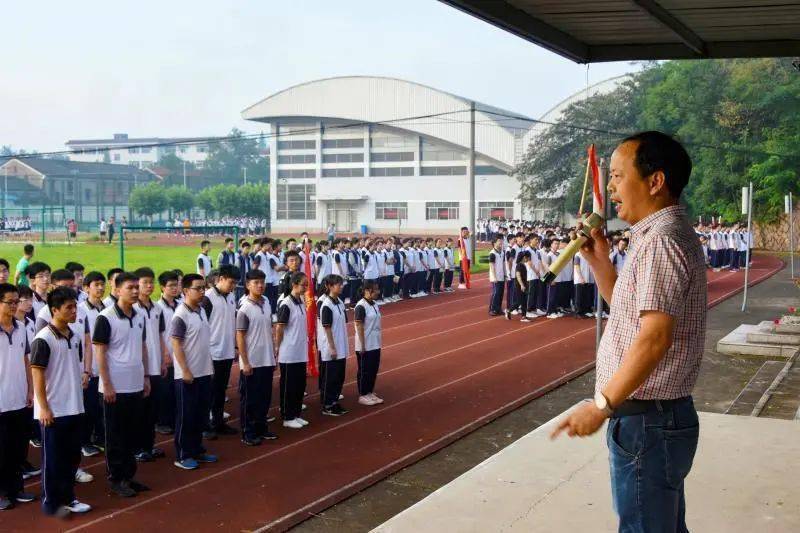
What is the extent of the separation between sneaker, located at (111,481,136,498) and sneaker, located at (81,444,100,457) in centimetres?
139

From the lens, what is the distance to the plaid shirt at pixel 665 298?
107 inches

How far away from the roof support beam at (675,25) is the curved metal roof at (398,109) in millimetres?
51545

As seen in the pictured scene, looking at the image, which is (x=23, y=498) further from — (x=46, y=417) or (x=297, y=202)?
(x=297, y=202)

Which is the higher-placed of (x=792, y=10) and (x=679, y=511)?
(x=792, y=10)

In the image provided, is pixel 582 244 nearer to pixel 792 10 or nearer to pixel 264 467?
pixel 792 10

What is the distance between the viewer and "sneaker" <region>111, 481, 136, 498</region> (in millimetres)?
7004

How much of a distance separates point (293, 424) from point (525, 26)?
4.98 metres

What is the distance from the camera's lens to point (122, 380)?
23.8 ft

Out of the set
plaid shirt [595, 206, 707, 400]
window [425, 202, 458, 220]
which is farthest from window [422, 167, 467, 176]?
plaid shirt [595, 206, 707, 400]

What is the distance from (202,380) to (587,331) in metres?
10.4

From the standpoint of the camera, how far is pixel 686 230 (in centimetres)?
289

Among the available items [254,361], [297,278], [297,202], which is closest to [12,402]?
[254,361]

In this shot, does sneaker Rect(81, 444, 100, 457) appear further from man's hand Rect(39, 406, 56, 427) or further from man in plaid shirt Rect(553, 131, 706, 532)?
man in plaid shirt Rect(553, 131, 706, 532)

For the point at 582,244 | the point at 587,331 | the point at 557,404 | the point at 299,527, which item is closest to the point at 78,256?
the point at 587,331
